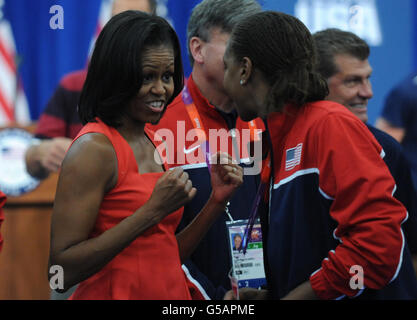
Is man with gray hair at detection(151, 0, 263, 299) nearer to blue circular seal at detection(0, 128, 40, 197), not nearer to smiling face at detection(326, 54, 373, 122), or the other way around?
smiling face at detection(326, 54, 373, 122)

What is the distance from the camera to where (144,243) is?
1.80 metres

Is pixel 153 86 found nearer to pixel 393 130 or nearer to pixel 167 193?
pixel 167 193

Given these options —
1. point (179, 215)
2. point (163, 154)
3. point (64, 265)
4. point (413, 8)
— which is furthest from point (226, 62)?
point (413, 8)

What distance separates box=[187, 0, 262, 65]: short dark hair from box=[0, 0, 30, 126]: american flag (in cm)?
268

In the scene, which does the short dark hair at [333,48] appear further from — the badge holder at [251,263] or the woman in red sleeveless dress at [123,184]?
the woman in red sleeveless dress at [123,184]

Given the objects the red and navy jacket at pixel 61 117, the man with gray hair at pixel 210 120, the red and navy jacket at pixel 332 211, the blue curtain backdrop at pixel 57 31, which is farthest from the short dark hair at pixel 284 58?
the blue curtain backdrop at pixel 57 31

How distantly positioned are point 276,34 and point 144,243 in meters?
0.76

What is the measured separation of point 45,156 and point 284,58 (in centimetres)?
213

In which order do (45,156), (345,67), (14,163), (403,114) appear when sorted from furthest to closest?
(14,163) < (403,114) < (45,156) < (345,67)

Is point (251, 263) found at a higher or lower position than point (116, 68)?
lower

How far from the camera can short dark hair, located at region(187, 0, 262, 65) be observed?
2555 mm

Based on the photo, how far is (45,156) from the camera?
3.53 metres

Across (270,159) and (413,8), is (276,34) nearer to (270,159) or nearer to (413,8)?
(270,159)

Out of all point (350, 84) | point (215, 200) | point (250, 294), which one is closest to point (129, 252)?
point (215, 200)
